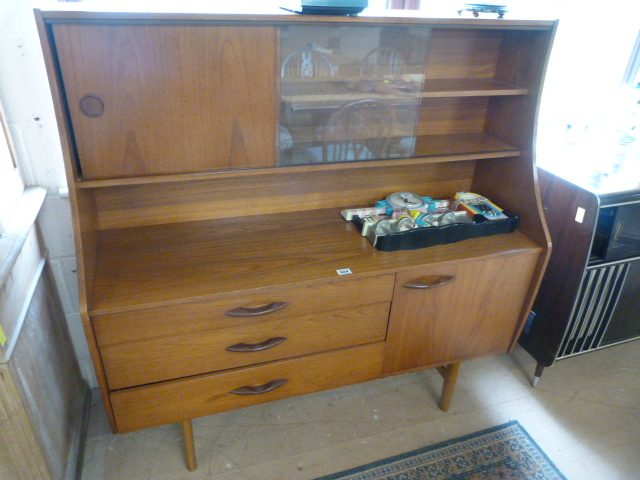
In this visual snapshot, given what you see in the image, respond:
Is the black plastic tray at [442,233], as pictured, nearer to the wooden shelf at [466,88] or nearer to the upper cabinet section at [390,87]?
the upper cabinet section at [390,87]

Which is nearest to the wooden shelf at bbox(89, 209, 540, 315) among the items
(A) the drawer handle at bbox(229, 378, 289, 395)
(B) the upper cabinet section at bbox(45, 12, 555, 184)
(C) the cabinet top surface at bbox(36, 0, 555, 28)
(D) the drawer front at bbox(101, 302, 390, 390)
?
(D) the drawer front at bbox(101, 302, 390, 390)

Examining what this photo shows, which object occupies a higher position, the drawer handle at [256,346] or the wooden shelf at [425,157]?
the wooden shelf at [425,157]

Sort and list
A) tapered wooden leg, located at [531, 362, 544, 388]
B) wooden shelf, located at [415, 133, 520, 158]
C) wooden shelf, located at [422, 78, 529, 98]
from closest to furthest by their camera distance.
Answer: wooden shelf, located at [422, 78, 529, 98] < wooden shelf, located at [415, 133, 520, 158] < tapered wooden leg, located at [531, 362, 544, 388]

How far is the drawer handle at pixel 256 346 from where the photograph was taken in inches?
52.5

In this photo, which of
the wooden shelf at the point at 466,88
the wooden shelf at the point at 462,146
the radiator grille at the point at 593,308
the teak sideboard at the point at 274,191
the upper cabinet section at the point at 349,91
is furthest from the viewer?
the radiator grille at the point at 593,308

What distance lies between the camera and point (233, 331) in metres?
1.30

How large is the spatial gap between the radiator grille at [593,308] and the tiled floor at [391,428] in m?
0.23

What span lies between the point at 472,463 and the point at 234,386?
903 mm

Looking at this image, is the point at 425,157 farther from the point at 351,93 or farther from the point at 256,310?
the point at 256,310

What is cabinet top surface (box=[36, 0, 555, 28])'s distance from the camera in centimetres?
101

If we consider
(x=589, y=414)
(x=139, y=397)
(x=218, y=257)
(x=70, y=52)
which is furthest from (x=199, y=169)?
(x=589, y=414)

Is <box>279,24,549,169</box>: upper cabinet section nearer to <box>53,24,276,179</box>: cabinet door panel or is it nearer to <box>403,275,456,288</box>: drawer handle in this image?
<box>53,24,276,179</box>: cabinet door panel

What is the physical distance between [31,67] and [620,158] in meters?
2.20

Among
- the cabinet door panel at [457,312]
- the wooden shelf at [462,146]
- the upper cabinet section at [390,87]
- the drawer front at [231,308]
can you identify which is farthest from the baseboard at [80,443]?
the wooden shelf at [462,146]
